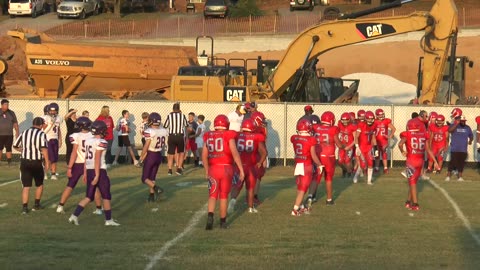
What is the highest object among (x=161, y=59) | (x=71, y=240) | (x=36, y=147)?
(x=161, y=59)

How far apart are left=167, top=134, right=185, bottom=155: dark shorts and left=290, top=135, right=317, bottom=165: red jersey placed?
8.58 metres

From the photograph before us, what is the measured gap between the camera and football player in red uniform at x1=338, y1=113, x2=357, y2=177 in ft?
75.8

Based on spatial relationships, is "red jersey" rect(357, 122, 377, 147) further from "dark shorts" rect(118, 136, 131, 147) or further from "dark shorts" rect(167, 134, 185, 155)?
"dark shorts" rect(118, 136, 131, 147)

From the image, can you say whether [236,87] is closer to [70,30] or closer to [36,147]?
[36,147]

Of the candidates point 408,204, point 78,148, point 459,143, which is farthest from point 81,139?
point 459,143

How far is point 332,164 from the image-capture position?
19.0 meters

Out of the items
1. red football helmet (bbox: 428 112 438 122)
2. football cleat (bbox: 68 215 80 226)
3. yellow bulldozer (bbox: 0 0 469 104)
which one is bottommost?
football cleat (bbox: 68 215 80 226)

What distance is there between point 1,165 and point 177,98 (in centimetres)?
624

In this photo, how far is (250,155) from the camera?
17.4 meters

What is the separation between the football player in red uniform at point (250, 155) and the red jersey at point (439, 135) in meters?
9.28

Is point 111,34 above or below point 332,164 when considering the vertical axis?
above

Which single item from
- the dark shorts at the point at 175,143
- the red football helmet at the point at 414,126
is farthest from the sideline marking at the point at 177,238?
the dark shorts at the point at 175,143

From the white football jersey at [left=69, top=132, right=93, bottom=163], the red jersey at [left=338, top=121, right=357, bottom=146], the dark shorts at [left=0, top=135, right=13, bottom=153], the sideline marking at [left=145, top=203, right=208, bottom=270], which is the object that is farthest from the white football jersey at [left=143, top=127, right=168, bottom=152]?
the dark shorts at [left=0, top=135, right=13, bottom=153]

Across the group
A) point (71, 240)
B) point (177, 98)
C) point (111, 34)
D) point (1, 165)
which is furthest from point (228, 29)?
point (71, 240)
